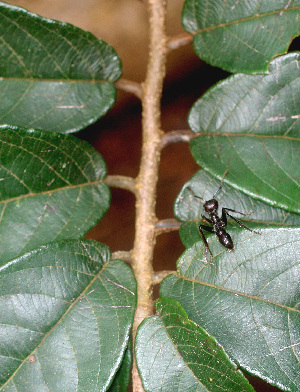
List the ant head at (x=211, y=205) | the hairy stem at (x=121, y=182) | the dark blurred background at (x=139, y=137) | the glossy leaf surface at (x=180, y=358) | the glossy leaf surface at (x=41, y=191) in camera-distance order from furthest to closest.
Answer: the dark blurred background at (x=139, y=137) → the hairy stem at (x=121, y=182) → the ant head at (x=211, y=205) → the glossy leaf surface at (x=41, y=191) → the glossy leaf surface at (x=180, y=358)

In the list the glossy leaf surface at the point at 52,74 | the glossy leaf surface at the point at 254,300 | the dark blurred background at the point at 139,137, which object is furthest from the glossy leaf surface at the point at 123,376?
the dark blurred background at the point at 139,137

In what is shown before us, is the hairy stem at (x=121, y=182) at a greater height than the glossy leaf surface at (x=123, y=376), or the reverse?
the hairy stem at (x=121, y=182)

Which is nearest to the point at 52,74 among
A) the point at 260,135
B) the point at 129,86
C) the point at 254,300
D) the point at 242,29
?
→ the point at 129,86

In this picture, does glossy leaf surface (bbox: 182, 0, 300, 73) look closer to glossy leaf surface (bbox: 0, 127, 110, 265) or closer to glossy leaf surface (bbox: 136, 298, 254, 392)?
glossy leaf surface (bbox: 0, 127, 110, 265)

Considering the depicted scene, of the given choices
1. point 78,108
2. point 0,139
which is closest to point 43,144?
point 0,139

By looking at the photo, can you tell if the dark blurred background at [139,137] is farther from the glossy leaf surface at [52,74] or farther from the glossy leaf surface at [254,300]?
the glossy leaf surface at [254,300]

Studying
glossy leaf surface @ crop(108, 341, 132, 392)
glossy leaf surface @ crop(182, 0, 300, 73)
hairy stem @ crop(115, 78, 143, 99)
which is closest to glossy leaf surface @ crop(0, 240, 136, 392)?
glossy leaf surface @ crop(108, 341, 132, 392)
